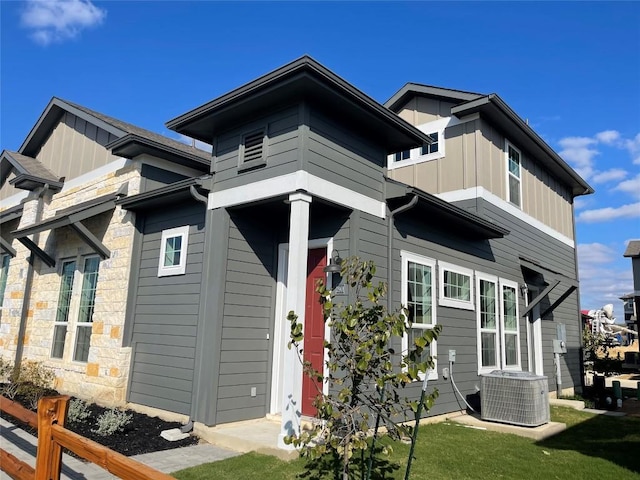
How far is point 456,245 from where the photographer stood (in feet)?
27.5

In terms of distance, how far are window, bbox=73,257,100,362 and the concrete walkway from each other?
2707 millimetres

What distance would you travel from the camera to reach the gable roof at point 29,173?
10.1 meters

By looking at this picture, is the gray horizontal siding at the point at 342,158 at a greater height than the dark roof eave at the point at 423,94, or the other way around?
the dark roof eave at the point at 423,94

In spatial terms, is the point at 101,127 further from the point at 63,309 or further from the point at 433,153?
the point at 433,153

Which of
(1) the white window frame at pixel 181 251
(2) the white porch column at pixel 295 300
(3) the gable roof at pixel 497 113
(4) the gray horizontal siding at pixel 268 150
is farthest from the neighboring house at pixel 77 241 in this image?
(3) the gable roof at pixel 497 113

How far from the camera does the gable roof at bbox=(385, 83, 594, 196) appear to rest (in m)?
9.05

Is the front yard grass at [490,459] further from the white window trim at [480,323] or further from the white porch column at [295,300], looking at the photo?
the white window trim at [480,323]

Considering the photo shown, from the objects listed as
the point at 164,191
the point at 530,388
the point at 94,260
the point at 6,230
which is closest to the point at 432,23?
the point at 164,191

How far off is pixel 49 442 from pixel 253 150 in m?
4.10

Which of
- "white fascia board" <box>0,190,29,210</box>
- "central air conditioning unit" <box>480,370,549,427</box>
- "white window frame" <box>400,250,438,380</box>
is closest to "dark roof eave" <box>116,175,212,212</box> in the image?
"white window frame" <box>400,250,438,380</box>

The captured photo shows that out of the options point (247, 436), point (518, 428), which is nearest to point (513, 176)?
point (518, 428)

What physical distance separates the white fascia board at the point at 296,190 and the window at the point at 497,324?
3.67 metres

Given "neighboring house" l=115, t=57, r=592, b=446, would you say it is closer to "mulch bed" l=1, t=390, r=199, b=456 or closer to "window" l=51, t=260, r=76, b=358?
"mulch bed" l=1, t=390, r=199, b=456

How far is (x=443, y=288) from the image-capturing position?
773 cm
